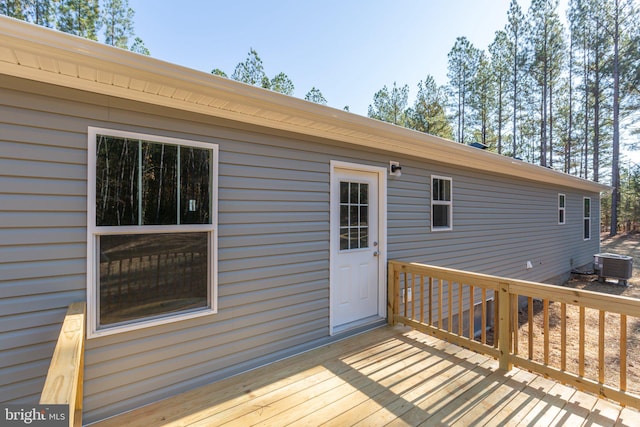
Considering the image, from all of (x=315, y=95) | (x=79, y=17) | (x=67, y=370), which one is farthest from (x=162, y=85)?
(x=315, y=95)

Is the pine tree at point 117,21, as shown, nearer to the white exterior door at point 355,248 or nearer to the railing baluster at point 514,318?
the white exterior door at point 355,248

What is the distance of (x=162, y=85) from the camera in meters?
2.16

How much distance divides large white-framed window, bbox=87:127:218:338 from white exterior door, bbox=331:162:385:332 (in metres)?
1.47

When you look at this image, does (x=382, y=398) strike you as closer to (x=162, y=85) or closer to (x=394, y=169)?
(x=394, y=169)

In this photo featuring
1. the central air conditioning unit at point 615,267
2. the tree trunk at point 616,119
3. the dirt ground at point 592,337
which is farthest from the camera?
the tree trunk at point 616,119

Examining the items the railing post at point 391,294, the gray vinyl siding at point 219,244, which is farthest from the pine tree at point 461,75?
the railing post at point 391,294

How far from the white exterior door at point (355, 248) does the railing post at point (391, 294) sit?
10cm

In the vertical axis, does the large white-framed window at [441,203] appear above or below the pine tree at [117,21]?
below

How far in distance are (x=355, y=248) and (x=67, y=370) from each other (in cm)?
293

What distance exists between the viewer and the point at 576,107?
16828 millimetres

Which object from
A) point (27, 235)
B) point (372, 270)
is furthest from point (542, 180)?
point (27, 235)

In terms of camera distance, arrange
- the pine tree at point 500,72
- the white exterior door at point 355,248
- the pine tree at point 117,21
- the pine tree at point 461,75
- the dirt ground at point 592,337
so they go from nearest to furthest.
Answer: the white exterior door at point 355,248 < the dirt ground at point 592,337 < the pine tree at point 117,21 < the pine tree at point 500,72 < the pine tree at point 461,75

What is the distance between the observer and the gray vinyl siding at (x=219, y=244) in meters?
1.92

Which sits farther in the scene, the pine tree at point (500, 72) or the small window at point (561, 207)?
the pine tree at point (500, 72)
